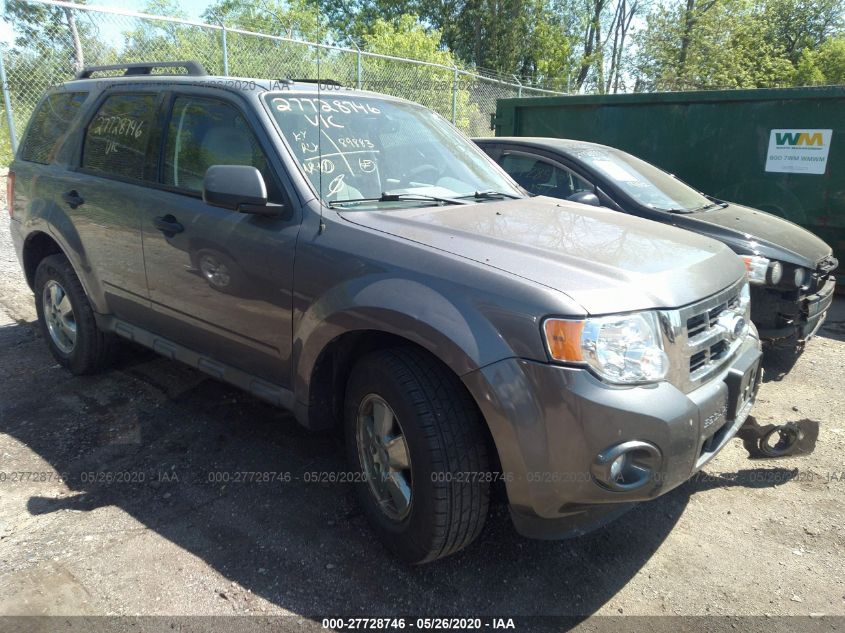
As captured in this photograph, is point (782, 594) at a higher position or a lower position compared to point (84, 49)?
lower

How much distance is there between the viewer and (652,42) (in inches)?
953

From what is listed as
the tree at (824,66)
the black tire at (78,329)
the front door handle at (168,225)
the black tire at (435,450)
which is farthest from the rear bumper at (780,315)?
the tree at (824,66)

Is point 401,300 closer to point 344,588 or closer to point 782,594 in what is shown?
point 344,588

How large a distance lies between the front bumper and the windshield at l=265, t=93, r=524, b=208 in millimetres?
1253

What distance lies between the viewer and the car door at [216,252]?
2.86m


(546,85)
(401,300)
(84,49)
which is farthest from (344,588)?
(546,85)

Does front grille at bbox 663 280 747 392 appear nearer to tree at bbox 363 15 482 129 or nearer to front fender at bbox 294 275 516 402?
front fender at bbox 294 275 516 402

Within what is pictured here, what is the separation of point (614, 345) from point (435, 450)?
728mm

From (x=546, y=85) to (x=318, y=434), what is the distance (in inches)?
1160

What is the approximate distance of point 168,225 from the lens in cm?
331

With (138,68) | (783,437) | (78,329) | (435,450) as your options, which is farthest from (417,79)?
(435,450)

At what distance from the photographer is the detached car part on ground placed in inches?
177

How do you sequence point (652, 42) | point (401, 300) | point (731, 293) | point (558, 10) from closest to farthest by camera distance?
1. point (401, 300)
2. point (731, 293)
3. point (652, 42)
4. point (558, 10)

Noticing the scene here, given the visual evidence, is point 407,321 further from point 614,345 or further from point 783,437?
point 783,437
